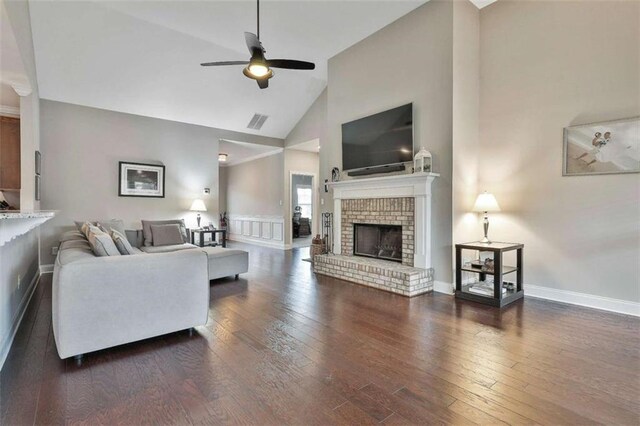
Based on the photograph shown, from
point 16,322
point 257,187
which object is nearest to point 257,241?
point 257,187

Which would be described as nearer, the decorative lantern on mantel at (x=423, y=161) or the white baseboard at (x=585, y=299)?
the white baseboard at (x=585, y=299)

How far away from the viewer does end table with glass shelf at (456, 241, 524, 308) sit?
350cm

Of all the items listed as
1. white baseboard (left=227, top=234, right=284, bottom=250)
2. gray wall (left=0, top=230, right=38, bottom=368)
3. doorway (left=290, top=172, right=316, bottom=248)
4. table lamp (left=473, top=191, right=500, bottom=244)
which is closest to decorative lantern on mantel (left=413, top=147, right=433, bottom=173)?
table lamp (left=473, top=191, right=500, bottom=244)

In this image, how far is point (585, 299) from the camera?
3.50 meters

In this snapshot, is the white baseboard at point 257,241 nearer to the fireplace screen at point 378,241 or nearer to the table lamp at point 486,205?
the fireplace screen at point 378,241

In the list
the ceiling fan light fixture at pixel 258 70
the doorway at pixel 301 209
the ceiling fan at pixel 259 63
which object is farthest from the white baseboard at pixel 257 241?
the ceiling fan light fixture at pixel 258 70

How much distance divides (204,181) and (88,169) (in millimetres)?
2142

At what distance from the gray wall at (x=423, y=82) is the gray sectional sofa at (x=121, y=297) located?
2957 millimetres

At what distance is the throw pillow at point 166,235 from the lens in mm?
5559

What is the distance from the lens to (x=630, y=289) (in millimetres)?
3229

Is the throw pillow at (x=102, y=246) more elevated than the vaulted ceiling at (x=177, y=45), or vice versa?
the vaulted ceiling at (x=177, y=45)

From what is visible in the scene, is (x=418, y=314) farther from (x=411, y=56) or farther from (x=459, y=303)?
(x=411, y=56)

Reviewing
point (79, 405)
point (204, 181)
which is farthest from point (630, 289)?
point (204, 181)

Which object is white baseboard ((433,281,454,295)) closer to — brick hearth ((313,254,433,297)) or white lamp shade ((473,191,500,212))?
brick hearth ((313,254,433,297))
